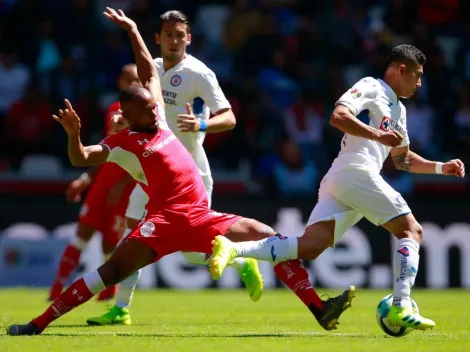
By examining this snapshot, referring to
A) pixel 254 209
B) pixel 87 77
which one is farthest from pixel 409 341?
pixel 87 77

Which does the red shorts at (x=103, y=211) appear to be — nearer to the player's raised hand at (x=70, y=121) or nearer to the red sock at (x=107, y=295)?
the red sock at (x=107, y=295)

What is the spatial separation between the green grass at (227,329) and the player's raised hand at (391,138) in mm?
1417

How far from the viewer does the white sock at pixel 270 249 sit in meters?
7.95

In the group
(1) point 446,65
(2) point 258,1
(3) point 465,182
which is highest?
(2) point 258,1

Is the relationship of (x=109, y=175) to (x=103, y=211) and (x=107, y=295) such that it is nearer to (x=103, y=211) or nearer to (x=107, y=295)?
(x=103, y=211)

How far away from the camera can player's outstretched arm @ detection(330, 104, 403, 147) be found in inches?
304

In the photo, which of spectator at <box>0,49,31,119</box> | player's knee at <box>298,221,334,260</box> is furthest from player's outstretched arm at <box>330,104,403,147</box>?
spectator at <box>0,49,31,119</box>

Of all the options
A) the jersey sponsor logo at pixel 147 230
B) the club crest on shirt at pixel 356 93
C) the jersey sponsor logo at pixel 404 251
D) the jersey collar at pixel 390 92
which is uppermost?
the club crest on shirt at pixel 356 93

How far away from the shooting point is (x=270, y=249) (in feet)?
26.3

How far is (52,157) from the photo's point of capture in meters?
16.9

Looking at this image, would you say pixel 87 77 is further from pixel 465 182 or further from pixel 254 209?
pixel 465 182

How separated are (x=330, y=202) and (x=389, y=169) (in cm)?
807

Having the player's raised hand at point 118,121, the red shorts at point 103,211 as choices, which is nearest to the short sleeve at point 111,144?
the player's raised hand at point 118,121

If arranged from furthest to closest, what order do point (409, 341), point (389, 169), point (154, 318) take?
Result: 1. point (389, 169)
2. point (154, 318)
3. point (409, 341)
